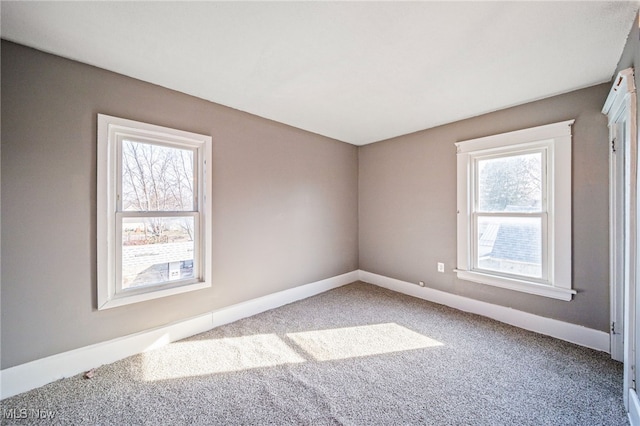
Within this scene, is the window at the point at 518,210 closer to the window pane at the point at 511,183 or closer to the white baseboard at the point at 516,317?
the window pane at the point at 511,183

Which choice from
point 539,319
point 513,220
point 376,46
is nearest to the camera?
point 376,46

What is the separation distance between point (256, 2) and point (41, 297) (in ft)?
7.83

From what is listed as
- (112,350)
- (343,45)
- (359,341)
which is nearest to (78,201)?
(112,350)

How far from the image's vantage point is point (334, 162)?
3.92m

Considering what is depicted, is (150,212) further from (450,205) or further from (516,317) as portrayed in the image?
(516,317)

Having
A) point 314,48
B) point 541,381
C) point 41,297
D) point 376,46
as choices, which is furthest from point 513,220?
point 41,297

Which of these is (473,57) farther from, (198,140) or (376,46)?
(198,140)

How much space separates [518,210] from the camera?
8.70 ft

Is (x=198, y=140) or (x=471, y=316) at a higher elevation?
(x=198, y=140)

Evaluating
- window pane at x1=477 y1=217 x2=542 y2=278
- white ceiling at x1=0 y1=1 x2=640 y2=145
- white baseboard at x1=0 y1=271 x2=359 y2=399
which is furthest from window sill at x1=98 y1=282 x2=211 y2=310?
window pane at x1=477 y1=217 x2=542 y2=278

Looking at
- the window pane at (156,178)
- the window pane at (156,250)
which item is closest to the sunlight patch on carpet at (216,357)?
the window pane at (156,250)

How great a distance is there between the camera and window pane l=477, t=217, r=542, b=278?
255 centimetres

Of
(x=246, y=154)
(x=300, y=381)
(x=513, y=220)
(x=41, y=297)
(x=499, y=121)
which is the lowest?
(x=300, y=381)
